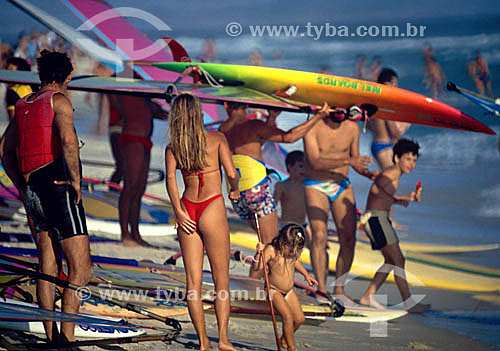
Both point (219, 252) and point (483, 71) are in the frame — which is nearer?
point (219, 252)

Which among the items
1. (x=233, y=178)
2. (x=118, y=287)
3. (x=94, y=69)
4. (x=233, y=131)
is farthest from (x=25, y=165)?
(x=94, y=69)

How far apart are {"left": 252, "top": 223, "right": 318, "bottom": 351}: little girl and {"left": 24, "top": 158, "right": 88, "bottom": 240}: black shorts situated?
42.3 inches

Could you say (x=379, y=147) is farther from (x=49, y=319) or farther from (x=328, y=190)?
(x=49, y=319)

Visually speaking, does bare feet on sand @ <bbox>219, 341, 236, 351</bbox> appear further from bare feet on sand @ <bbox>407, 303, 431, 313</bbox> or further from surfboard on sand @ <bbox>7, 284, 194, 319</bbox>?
bare feet on sand @ <bbox>407, 303, 431, 313</bbox>

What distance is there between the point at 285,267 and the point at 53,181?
1.41 metres

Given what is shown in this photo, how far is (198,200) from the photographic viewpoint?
11.2 ft

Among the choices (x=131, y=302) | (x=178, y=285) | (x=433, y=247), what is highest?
(x=433, y=247)

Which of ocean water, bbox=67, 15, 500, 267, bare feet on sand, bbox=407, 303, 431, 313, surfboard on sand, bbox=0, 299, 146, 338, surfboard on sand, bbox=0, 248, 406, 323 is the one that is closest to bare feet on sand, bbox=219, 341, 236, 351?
surfboard on sand, bbox=0, 299, 146, 338

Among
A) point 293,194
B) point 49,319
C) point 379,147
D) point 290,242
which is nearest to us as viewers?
point 49,319

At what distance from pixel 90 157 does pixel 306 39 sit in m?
4.09

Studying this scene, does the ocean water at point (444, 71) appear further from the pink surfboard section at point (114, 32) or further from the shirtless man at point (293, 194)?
the shirtless man at point (293, 194)

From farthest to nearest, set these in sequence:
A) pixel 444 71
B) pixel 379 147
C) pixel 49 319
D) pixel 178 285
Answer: pixel 444 71, pixel 379 147, pixel 178 285, pixel 49 319

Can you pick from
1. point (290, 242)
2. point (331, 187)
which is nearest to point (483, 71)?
point (331, 187)

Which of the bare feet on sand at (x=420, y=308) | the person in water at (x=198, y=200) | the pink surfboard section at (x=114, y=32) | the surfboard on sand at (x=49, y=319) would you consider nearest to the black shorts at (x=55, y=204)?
the surfboard on sand at (x=49, y=319)
